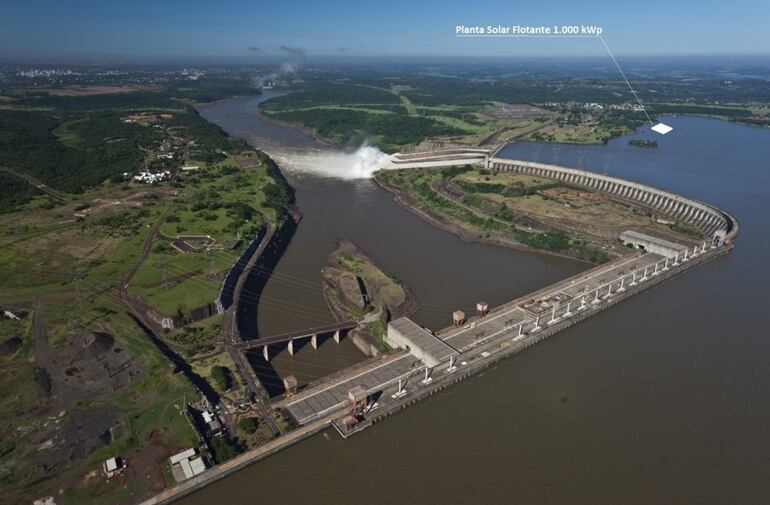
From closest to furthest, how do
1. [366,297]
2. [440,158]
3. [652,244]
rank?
[366,297] → [652,244] → [440,158]

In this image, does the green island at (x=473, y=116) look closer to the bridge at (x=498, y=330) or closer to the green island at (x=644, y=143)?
the green island at (x=644, y=143)

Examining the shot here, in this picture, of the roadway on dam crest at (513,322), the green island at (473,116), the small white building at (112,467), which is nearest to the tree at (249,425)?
the roadway on dam crest at (513,322)

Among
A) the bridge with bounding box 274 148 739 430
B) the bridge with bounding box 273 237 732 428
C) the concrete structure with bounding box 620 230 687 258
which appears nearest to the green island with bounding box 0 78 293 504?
the bridge with bounding box 273 237 732 428

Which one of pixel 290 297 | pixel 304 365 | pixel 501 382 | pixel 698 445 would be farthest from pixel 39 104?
pixel 698 445

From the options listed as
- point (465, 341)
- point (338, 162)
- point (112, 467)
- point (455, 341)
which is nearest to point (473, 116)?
point (338, 162)

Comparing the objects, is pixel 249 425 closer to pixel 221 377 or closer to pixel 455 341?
pixel 221 377

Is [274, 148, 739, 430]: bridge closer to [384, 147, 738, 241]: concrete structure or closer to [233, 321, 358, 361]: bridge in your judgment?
[384, 147, 738, 241]: concrete structure
